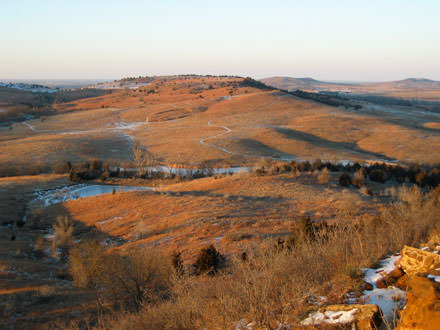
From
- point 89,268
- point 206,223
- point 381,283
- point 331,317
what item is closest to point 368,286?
point 381,283

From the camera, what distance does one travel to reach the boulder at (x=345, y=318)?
12.3ft

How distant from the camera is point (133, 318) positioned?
5.77 metres

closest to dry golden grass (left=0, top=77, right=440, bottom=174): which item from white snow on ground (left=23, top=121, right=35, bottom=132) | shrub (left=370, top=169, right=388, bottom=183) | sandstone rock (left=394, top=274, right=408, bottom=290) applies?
white snow on ground (left=23, top=121, right=35, bottom=132)

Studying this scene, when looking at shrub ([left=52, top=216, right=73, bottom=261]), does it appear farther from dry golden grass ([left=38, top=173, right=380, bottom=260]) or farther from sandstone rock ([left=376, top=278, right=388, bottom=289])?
sandstone rock ([left=376, top=278, right=388, bottom=289])

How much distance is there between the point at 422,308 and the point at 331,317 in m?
1.07

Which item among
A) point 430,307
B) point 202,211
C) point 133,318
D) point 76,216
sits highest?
point 430,307

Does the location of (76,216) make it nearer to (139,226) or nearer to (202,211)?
(139,226)

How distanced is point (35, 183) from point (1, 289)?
20.1m

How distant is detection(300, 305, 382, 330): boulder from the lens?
12.3ft

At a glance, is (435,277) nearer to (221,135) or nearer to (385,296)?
(385,296)

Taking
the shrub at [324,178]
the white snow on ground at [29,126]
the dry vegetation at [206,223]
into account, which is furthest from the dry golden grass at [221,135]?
the shrub at [324,178]

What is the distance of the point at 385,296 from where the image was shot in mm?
4430

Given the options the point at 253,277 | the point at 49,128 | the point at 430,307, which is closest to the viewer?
the point at 430,307

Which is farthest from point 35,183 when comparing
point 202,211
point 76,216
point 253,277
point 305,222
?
point 253,277
